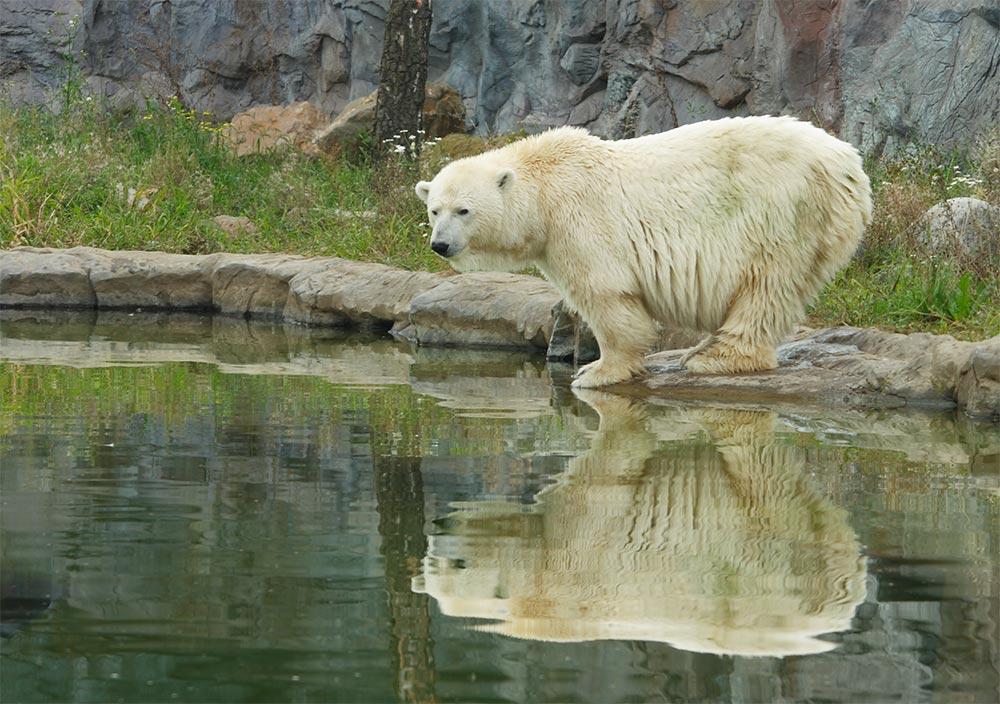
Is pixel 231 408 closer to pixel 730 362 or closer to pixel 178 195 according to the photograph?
pixel 730 362

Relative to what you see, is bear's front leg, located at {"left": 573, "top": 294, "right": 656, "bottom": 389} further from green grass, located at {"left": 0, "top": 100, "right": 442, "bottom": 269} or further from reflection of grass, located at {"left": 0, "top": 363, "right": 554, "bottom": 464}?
green grass, located at {"left": 0, "top": 100, "right": 442, "bottom": 269}

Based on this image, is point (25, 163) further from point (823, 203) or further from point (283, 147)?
point (823, 203)

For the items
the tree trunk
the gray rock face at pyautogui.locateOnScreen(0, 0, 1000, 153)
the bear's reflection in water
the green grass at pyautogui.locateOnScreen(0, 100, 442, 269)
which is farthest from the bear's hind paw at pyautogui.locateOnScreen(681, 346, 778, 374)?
the tree trunk

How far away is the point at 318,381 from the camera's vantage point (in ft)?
23.4

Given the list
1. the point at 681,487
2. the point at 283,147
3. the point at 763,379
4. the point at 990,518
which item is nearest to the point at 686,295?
the point at 763,379

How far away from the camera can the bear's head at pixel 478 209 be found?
684 cm

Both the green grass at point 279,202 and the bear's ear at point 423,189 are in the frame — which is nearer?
the bear's ear at point 423,189

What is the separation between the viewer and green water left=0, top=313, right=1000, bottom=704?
267cm

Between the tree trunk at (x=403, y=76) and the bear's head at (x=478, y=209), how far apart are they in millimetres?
5824

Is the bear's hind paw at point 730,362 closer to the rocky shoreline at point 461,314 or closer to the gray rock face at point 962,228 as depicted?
the rocky shoreline at point 461,314

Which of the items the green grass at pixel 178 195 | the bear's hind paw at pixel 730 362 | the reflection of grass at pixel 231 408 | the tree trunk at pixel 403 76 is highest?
the tree trunk at pixel 403 76

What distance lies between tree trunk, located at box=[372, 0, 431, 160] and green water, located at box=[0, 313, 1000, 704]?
22.4ft

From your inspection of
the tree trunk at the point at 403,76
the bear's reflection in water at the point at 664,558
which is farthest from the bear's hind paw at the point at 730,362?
the tree trunk at the point at 403,76

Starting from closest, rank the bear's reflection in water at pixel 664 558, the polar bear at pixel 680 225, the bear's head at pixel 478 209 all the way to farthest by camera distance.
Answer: the bear's reflection in water at pixel 664 558 → the polar bear at pixel 680 225 → the bear's head at pixel 478 209
